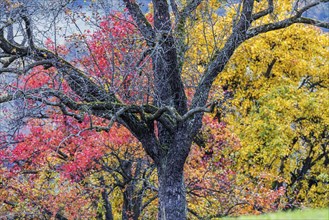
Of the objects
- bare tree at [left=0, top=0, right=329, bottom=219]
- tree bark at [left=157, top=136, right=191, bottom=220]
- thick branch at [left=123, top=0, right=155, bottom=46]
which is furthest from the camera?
thick branch at [left=123, top=0, right=155, bottom=46]

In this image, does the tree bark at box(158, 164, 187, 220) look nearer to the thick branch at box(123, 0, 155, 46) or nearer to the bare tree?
the bare tree

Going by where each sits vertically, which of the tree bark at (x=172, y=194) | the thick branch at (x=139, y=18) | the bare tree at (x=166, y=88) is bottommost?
the tree bark at (x=172, y=194)

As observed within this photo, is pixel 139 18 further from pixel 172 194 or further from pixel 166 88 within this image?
pixel 172 194

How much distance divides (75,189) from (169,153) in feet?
18.8

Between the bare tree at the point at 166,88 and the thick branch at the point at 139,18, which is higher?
the thick branch at the point at 139,18

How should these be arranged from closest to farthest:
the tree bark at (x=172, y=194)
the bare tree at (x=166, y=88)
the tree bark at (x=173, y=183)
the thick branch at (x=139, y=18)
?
the bare tree at (x=166, y=88) < the tree bark at (x=173, y=183) < the tree bark at (x=172, y=194) < the thick branch at (x=139, y=18)

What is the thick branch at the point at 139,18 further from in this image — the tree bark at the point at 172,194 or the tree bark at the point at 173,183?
the tree bark at the point at 172,194

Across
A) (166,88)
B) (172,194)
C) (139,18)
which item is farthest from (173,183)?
(139,18)

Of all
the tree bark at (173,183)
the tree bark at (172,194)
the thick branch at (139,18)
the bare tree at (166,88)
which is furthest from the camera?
the thick branch at (139,18)

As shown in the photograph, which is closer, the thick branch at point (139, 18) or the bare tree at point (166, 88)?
the bare tree at point (166, 88)

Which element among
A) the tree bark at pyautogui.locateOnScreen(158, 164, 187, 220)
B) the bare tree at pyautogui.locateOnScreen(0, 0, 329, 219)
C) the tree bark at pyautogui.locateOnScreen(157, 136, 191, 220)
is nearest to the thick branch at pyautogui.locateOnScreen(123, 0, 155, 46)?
the bare tree at pyautogui.locateOnScreen(0, 0, 329, 219)

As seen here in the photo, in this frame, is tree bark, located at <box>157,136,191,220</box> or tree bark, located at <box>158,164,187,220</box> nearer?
tree bark, located at <box>157,136,191,220</box>

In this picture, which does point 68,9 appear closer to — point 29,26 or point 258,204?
point 29,26

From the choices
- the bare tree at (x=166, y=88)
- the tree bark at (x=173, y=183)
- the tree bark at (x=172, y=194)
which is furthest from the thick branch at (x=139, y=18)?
the tree bark at (x=172, y=194)
